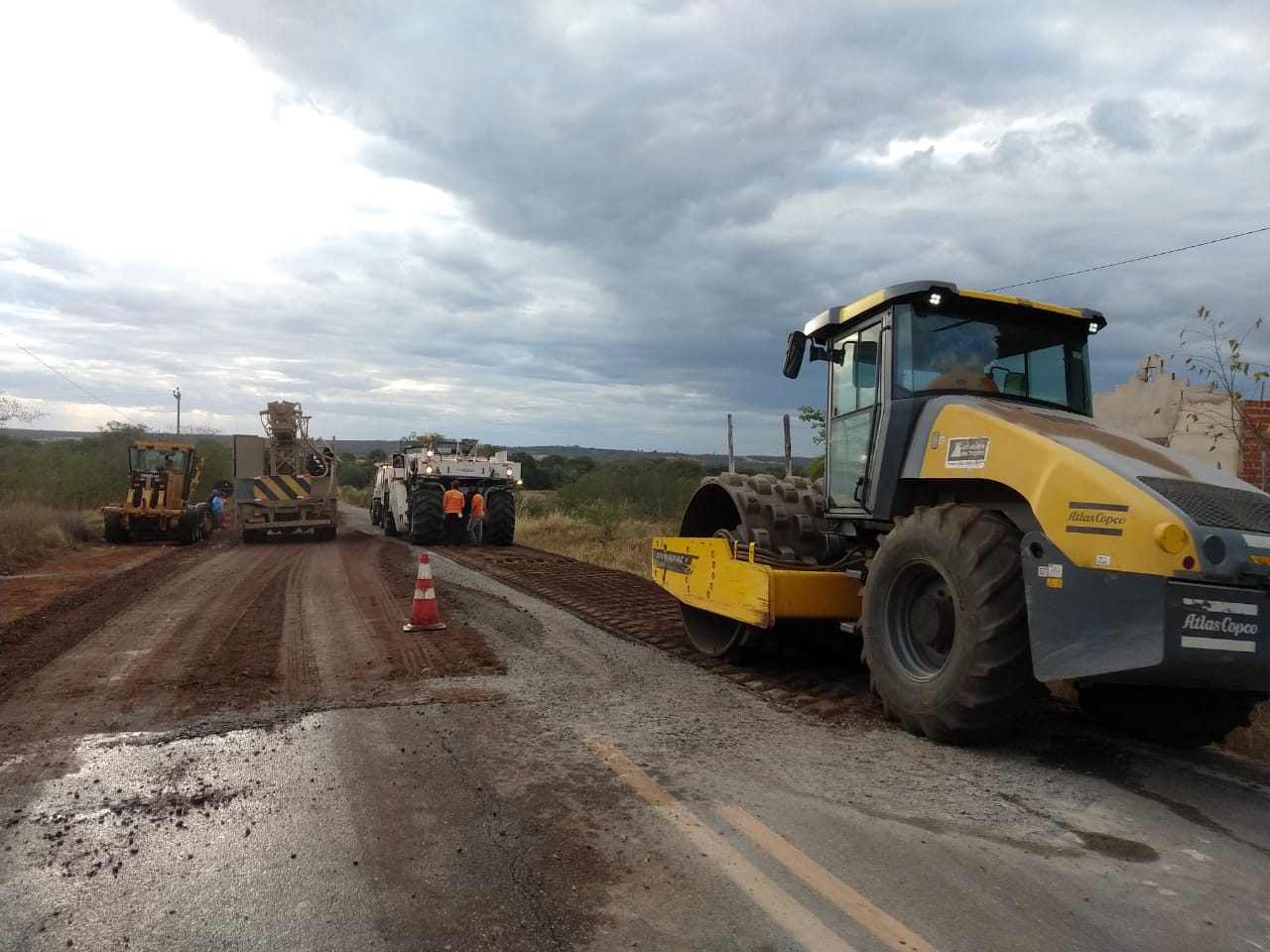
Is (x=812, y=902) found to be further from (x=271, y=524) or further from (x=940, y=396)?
(x=271, y=524)

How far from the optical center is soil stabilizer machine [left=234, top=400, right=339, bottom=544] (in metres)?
20.3

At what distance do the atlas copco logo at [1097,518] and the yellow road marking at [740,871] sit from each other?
2246 mm

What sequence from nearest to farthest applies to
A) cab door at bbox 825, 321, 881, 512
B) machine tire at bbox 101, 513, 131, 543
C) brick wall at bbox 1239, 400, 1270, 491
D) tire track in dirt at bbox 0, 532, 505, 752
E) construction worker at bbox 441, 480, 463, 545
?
tire track in dirt at bbox 0, 532, 505, 752 → cab door at bbox 825, 321, 881, 512 → brick wall at bbox 1239, 400, 1270, 491 → construction worker at bbox 441, 480, 463, 545 → machine tire at bbox 101, 513, 131, 543

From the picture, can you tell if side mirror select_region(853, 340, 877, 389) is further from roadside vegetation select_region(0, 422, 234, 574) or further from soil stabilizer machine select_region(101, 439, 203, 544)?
soil stabilizer machine select_region(101, 439, 203, 544)

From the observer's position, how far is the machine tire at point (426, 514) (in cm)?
1912

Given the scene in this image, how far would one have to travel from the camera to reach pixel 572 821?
3668mm

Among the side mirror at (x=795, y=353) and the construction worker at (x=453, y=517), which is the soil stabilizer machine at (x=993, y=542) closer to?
the side mirror at (x=795, y=353)

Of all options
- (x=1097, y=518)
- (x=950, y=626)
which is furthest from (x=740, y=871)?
(x=1097, y=518)

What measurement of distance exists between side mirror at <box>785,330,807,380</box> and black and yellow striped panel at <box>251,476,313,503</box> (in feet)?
55.4

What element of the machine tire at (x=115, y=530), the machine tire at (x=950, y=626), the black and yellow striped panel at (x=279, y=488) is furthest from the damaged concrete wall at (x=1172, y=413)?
the machine tire at (x=115, y=530)

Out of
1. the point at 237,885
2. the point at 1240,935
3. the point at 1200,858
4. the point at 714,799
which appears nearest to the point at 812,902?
the point at 714,799

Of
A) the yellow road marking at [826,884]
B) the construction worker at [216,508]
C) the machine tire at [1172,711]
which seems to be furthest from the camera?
the construction worker at [216,508]

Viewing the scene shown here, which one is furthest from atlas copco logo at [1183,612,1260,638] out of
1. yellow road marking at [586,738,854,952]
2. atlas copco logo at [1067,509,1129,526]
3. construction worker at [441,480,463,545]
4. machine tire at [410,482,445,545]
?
machine tire at [410,482,445,545]

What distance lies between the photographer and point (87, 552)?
18.1 m
